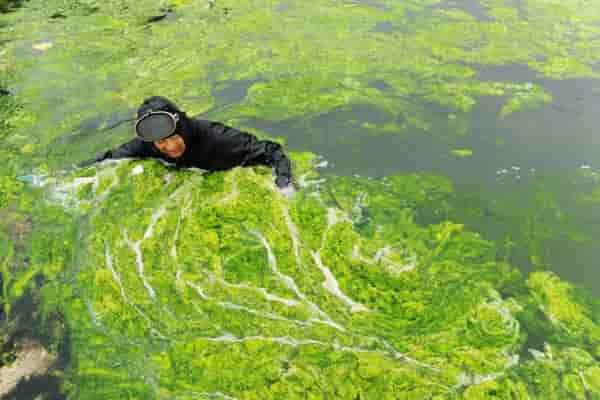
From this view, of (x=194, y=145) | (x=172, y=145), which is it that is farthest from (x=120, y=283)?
(x=194, y=145)

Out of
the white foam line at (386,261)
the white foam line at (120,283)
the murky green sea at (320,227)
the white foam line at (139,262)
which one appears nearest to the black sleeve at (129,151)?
the murky green sea at (320,227)

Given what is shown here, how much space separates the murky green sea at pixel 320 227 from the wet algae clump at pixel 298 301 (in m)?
0.01

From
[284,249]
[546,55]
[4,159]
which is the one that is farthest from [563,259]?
[4,159]

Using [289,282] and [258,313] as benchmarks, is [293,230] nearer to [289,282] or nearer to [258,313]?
[289,282]

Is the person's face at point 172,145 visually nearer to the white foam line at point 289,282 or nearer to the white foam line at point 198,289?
the white foam line at point 289,282

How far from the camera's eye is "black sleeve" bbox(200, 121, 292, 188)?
296 centimetres

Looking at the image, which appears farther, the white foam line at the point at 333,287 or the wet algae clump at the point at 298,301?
the white foam line at the point at 333,287

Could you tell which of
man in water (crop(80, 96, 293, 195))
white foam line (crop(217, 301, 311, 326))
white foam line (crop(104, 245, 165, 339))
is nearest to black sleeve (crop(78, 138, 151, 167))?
man in water (crop(80, 96, 293, 195))

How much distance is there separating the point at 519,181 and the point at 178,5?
22.3 ft

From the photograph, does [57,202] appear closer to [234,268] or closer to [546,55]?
[234,268]

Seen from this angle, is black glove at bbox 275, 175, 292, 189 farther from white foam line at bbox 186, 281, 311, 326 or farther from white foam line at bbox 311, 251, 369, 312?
white foam line at bbox 186, 281, 311, 326

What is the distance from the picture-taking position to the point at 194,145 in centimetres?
300

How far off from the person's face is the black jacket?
0.15ft

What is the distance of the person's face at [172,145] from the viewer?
8.75 ft
